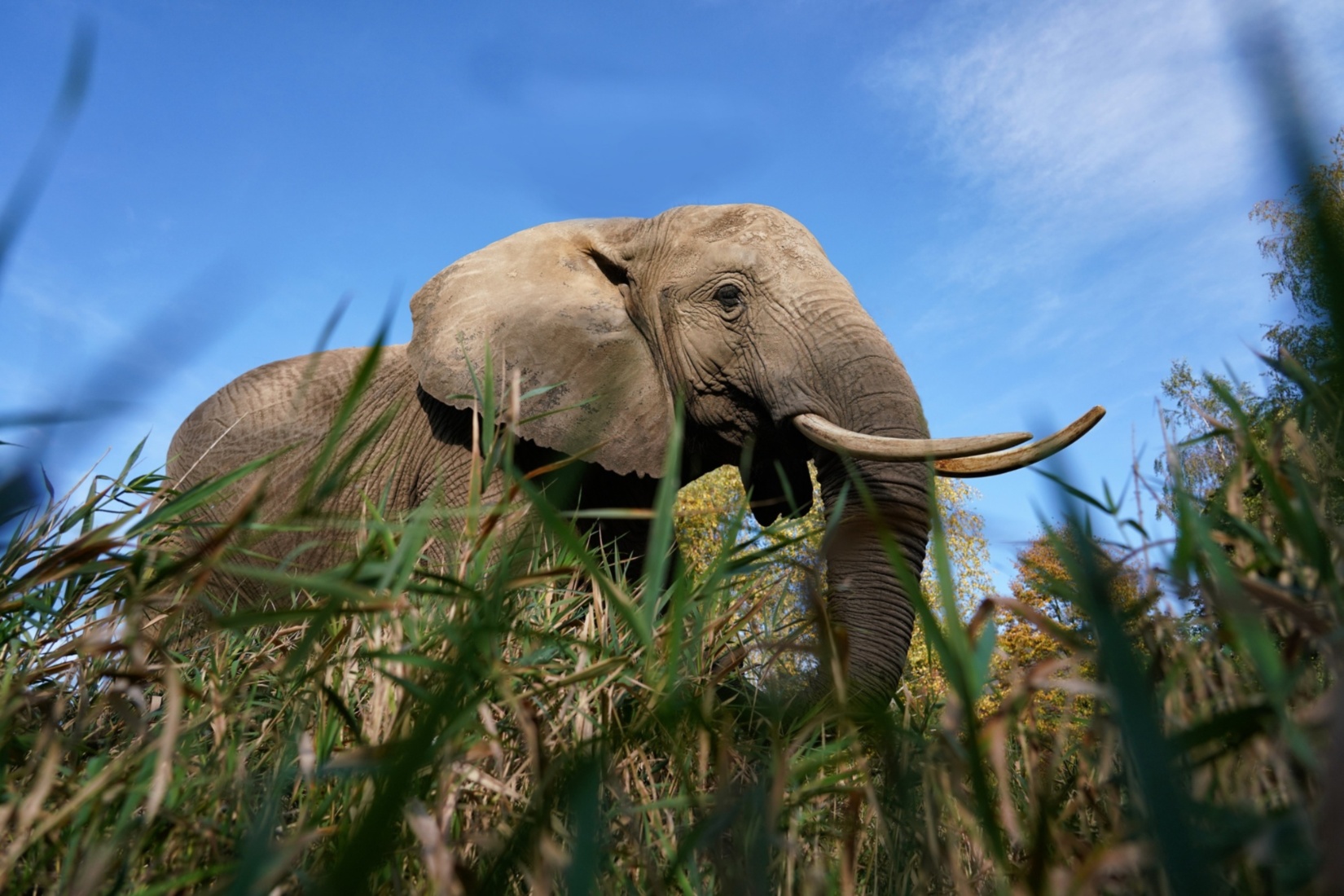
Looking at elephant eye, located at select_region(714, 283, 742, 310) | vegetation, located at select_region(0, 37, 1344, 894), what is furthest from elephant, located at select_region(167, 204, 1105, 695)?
vegetation, located at select_region(0, 37, 1344, 894)

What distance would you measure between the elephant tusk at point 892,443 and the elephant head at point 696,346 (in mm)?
14

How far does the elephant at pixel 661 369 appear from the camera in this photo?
5.11 m

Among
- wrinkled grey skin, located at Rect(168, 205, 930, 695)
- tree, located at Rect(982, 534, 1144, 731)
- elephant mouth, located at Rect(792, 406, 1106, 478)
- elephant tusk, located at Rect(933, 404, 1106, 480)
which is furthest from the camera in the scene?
wrinkled grey skin, located at Rect(168, 205, 930, 695)

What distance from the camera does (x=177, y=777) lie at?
4.52 ft

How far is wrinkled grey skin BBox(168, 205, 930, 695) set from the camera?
5277mm

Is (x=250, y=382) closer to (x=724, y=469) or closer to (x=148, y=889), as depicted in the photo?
(x=148, y=889)

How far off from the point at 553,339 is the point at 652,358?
591mm

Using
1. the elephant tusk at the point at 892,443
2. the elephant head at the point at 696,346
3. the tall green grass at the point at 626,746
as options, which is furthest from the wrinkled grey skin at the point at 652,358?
the tall green grass at the point at 626,746

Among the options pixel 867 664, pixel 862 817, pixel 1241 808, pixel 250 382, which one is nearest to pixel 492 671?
pixel 1241 808

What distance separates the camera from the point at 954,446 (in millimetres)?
4398

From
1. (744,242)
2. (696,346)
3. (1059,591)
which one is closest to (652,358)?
(696,346)

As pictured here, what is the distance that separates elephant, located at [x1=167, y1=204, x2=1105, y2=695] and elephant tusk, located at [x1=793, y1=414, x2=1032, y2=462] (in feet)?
0.04

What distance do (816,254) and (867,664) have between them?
2577mm

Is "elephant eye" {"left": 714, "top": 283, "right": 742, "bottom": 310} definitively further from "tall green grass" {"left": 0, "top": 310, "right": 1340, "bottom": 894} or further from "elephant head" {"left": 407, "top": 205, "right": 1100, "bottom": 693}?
"tall green grass" {"left": 0, "top": 310, "right": 1340, "bottom": 894}
